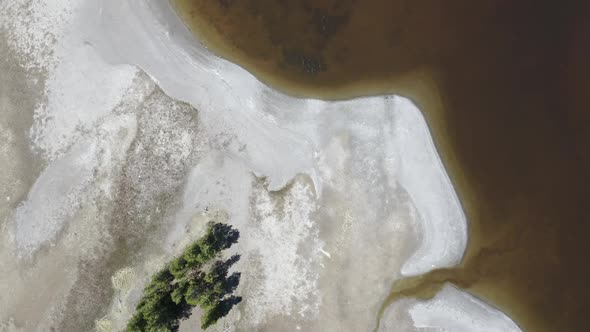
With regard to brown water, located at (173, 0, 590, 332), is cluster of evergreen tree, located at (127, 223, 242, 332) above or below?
below

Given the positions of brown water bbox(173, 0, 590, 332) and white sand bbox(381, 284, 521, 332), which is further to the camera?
brown water bbox(173, 0, 590, 332)

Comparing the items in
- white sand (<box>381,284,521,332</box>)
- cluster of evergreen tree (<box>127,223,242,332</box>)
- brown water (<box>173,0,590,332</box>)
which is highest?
brown water (<box>173,0,590,332</box>)

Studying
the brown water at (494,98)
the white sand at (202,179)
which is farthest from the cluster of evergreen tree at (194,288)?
the brown water at (494,98)

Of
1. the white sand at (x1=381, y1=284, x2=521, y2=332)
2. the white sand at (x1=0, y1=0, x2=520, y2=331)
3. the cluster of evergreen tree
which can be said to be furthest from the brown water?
the cluster of evergreen tree

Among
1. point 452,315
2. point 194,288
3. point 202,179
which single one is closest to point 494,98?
point 452,315

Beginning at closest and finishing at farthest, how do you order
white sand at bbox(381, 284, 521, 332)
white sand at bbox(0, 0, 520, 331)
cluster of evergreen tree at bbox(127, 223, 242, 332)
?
cluster of evergreen tree at bbox(127, 223, 242, 332) < white sand at bbox(381, 284, 521, 332) < white sand at bbox(0, 0, 520, 331)

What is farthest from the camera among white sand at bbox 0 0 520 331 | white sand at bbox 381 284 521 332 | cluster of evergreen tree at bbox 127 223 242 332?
white sand at bbox 0 0 520 331

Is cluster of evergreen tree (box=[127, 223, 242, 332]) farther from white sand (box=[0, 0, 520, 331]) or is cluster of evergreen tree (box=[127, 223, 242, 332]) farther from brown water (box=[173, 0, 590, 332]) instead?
brown water (box=[173, 0, 590, 332])

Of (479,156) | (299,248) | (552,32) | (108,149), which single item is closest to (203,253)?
(299,248)
